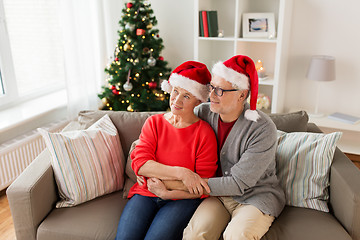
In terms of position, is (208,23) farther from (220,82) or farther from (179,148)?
(179,148)

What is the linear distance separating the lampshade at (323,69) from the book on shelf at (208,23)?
0.94 m

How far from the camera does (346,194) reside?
63.7 inches

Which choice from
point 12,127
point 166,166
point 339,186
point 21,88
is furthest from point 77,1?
point 339,186

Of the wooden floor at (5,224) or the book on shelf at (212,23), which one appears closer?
the wooden floor at (5,224)

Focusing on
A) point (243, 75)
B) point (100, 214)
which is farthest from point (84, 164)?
point (243, 75)

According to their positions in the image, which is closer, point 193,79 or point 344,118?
point 193,79

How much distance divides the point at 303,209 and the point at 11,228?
1855mm

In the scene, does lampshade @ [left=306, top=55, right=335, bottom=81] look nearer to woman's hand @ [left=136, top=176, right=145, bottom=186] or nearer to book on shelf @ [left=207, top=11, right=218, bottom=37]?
book on shelf @ [left=207, top=11, right=218, bottom=37]

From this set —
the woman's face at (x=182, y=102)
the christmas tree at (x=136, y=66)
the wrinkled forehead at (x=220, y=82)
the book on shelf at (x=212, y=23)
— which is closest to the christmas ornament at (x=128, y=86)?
the christmas tree at (x=136, y=66)

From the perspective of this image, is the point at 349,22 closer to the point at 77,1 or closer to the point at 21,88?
the point at 77,1

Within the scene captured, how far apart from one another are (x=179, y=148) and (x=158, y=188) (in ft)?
0.72

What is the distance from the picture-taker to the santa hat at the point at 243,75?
162 cm

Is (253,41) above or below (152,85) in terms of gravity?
above

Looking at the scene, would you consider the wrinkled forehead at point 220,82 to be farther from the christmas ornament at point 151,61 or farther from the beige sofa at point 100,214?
the christmas ornament at point 151,61
